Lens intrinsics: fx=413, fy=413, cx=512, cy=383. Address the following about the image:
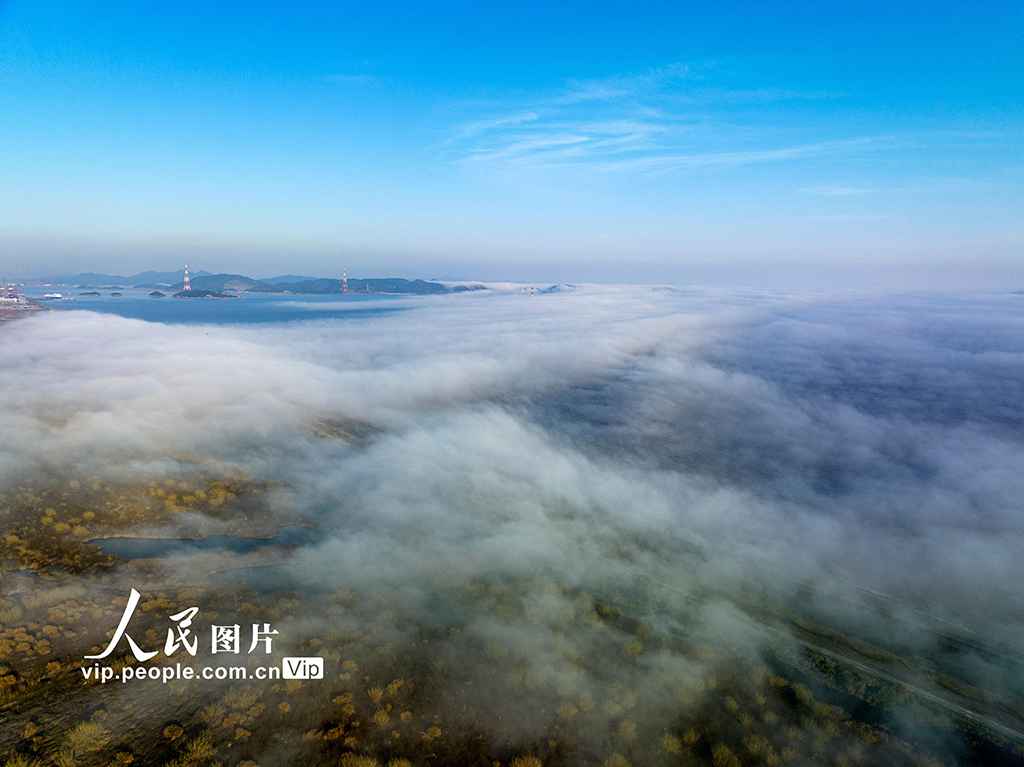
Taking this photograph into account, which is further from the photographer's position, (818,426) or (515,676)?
(818,426)

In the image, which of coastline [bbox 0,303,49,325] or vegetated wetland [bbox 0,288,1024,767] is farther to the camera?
coastline [bbox 0,303,49,325]

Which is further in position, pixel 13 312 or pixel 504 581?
pixel 13 312

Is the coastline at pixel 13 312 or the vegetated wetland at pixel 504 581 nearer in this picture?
the vegetated wetland at pixel 504 581

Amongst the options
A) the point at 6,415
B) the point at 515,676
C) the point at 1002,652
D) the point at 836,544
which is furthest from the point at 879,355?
the point at 6,415

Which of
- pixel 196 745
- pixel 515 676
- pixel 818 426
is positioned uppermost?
pixel 196 745

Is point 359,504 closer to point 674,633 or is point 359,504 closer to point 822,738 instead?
point 674,633

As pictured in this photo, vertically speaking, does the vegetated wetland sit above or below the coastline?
below

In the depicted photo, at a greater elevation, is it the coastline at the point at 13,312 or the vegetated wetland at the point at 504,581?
the coastline at the point at 13,312

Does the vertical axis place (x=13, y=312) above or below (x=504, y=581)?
above
